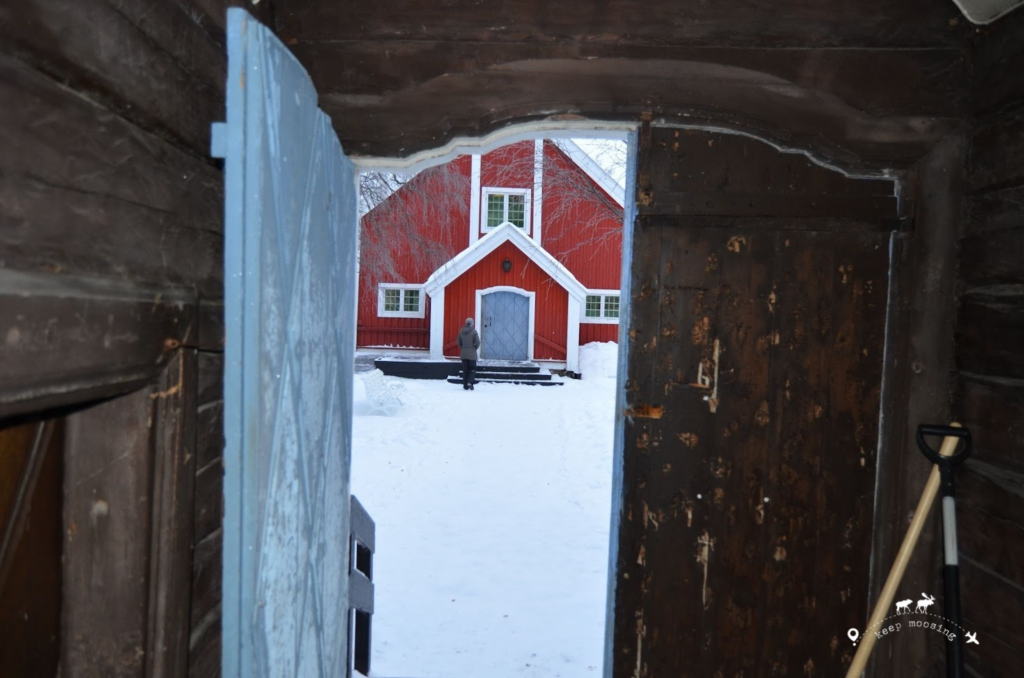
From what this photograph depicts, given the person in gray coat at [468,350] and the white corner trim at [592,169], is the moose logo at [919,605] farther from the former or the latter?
the white corner trim at [592,169]

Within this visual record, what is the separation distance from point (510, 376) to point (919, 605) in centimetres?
1266

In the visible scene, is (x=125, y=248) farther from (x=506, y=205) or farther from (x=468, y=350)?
(x=506, y=205)

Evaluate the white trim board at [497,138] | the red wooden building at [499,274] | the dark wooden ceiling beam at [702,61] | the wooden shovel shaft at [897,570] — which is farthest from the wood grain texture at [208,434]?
the red wooden building at [499,274]

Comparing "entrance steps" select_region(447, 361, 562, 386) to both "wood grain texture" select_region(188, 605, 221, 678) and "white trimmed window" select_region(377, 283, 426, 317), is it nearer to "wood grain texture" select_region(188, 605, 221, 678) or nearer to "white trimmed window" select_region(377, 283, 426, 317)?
"white trimmed window" select_region(377, 283, 426, 317)

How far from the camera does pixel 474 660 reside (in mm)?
3422

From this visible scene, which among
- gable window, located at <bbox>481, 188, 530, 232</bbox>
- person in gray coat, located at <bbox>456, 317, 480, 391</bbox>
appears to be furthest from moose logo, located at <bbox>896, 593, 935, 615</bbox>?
gable window, located at <bbox>481, 188, 530, 232</bbox>

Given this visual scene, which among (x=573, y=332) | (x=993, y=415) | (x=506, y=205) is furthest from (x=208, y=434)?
(x=506, y=205)

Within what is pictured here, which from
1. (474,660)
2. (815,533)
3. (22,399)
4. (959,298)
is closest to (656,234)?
(959,298)

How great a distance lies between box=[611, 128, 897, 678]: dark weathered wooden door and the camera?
2.47 meters

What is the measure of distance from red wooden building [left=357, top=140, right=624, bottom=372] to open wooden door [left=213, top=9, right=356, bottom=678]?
47.1ft

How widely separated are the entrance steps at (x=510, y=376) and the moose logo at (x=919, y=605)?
12.3 metres

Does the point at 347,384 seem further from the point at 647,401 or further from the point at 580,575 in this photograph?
the point at 580,575

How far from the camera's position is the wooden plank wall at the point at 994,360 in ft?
6.91

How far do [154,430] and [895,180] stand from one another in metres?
2.68
